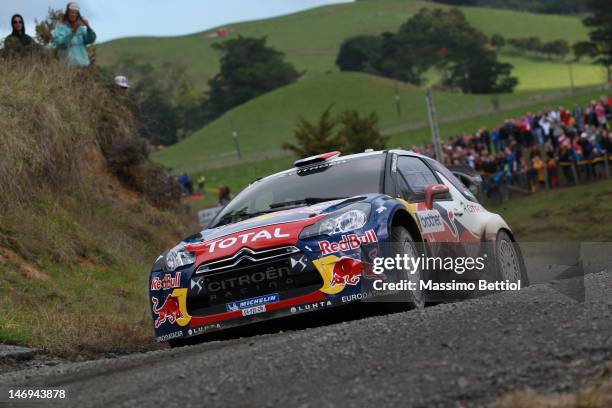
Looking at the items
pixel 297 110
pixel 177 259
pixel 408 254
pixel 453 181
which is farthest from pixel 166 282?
pixel 297 110

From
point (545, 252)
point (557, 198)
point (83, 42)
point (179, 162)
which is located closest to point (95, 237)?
point (83, 42)

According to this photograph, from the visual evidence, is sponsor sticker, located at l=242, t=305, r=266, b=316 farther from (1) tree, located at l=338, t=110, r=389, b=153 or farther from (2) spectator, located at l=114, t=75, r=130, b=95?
(1) tree, located at l=338, t=110, r=389, b=153

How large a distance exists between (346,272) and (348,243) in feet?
0.69

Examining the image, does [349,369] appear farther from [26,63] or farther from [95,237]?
[26,63]

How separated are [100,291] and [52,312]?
2.25 meters

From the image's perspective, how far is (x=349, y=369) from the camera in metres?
5.43

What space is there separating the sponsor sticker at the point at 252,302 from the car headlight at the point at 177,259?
450 millimetres

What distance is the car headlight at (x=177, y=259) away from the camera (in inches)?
319

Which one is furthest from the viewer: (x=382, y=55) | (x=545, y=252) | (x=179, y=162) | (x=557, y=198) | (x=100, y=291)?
(x=382, y=55)

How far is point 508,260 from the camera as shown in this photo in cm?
1047

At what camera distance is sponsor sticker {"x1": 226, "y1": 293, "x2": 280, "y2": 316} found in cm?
788

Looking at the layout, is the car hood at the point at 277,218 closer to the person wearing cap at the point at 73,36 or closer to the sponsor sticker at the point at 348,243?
the sponsor sticker at the point at 348,243


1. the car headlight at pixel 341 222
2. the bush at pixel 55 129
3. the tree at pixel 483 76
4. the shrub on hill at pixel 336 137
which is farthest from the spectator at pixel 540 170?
the tree at pixel 483 76

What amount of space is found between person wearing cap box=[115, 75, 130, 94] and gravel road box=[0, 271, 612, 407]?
13.3m
